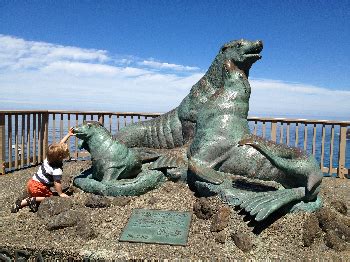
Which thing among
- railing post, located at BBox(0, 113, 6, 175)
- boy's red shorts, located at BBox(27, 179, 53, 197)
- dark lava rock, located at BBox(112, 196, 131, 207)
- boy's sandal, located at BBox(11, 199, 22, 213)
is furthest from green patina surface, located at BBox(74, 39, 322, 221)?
railing post, located at BBox(0, 113, 6, 175)

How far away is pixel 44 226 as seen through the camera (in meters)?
5.32

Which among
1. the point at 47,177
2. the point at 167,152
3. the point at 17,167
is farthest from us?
the point at 17,167

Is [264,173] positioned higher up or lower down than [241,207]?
higher up

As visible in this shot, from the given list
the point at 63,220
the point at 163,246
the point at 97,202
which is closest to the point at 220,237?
the point at 163,246

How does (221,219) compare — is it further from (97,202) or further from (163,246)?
(97,202)

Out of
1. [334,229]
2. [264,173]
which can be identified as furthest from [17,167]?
[334,229]

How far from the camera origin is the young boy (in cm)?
579

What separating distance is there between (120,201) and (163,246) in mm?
1272

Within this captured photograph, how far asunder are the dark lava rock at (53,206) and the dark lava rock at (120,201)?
0.66 metres

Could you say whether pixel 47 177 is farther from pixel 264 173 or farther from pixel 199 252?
pixel 264 173

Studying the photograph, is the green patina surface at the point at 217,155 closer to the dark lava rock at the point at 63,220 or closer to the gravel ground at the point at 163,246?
the gravel ground at the point at 163,246

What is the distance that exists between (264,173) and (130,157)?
2175mm

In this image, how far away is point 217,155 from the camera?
6.00 metres

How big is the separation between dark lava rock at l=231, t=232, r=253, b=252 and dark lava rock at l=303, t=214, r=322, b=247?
714 mm
